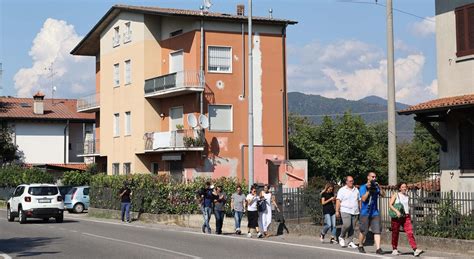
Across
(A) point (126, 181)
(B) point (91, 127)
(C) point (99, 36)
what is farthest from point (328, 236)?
(B) point (91, 127)

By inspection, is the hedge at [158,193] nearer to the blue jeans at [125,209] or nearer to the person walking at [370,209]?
the blue jeans at [125,209]

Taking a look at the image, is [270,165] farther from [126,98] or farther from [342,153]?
[342,153]

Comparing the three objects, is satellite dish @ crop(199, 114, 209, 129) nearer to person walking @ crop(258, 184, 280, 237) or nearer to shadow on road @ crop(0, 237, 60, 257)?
person walking @ crop(258, 184, 280, 237)

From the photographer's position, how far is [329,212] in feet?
68.4

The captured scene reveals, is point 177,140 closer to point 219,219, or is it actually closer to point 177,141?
point 177,141

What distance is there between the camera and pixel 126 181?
1409 inches

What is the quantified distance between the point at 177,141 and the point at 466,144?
76.0 ft

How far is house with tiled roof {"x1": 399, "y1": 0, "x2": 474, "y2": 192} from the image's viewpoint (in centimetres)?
2122

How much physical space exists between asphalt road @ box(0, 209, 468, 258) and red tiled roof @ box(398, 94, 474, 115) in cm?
453

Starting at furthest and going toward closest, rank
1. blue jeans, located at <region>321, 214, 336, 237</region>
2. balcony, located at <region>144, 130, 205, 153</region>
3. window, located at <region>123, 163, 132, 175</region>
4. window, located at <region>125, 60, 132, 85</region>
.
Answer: window, located at <region>123, 163, 132, 175</region> → window, located at <region>125, 60, 132, 85</region> → balcony, located at <region>144, 130, 205, 153</region> → blue jeans, located at <region>321, 214, 336, 237</region>

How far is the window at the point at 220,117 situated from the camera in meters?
42.7

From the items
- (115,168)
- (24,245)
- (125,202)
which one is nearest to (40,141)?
(115,168)

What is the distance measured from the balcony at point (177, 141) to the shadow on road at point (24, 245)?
61.1ft

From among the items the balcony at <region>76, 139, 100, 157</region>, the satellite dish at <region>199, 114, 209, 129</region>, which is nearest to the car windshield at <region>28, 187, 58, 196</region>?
the satellite dish at <region>199, 114, 209, 129</region>
